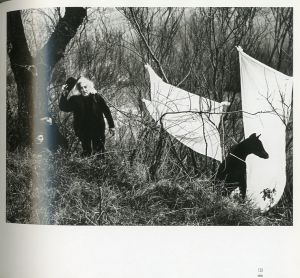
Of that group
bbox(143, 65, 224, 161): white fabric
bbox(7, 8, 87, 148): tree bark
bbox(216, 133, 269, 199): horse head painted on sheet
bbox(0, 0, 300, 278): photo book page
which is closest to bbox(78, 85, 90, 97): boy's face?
bbox(0, 0, 300, 278): photo book page

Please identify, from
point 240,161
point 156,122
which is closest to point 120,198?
point 156,122

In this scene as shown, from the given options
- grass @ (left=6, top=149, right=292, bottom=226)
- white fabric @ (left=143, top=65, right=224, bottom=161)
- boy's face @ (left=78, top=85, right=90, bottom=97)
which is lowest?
grass @ (left=6, top=149, right=292, bottom=226)

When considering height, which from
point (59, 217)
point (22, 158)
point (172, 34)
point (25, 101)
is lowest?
point (59, 217)

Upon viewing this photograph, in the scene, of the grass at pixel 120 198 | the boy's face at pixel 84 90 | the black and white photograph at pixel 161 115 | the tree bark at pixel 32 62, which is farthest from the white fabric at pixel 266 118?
the tree bark at pixel 32 62

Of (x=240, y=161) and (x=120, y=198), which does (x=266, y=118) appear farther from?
(x=120, y=198)

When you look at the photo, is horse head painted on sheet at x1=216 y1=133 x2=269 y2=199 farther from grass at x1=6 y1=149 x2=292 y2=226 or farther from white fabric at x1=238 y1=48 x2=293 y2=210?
grass at x1=6 y1=149 x2=292 y2=226

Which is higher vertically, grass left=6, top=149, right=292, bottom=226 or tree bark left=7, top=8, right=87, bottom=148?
tree bark left=7, top=8, right=87, bottom=148

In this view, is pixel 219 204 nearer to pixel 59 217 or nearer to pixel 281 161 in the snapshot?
pixel 281 161

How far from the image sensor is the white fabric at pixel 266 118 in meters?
5.66

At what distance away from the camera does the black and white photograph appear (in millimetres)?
5648

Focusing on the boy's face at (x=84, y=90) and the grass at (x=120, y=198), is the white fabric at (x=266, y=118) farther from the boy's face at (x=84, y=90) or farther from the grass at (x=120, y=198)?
the boy's face at (x=84, y=90)

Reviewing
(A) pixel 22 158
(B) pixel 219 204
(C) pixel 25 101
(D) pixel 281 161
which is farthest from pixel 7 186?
(D) pixel 281 161
